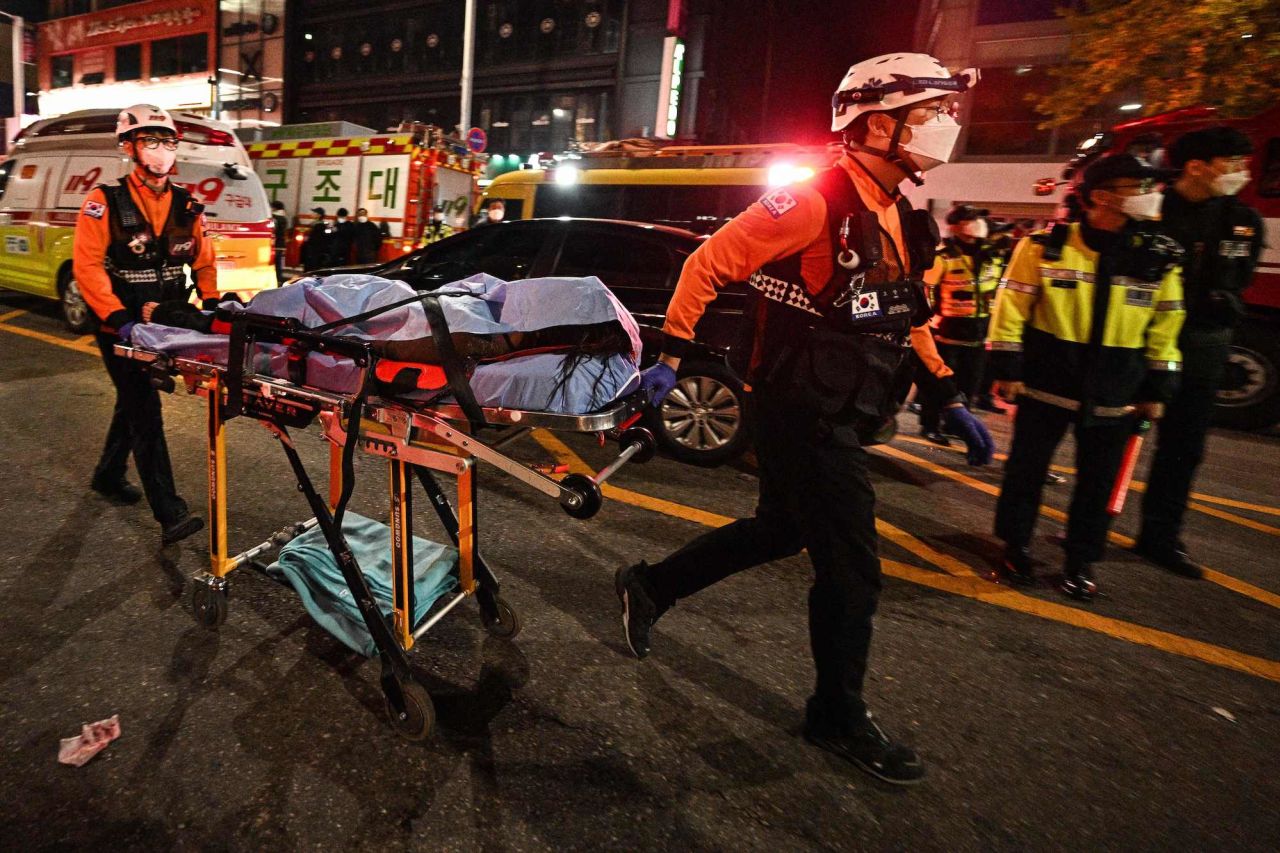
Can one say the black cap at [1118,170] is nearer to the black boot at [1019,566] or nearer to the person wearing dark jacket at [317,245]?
the black boot at [1019,566]

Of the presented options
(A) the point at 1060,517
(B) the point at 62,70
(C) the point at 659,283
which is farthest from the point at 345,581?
(B) the point at 62,70

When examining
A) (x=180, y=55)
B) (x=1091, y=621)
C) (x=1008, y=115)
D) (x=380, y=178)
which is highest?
(x=180, y=55)

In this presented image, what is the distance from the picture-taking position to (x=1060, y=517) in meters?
4.62

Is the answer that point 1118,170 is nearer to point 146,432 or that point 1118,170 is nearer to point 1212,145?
point 1212,145

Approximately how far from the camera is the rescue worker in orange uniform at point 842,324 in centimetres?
205

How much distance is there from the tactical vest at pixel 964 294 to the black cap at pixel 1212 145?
2.32 m

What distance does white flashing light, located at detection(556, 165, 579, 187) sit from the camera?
706cm

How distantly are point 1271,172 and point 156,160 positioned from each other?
10.0 meters

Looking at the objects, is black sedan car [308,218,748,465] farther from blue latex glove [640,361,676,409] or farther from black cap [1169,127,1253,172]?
blue latex glove [640,361,676,409]

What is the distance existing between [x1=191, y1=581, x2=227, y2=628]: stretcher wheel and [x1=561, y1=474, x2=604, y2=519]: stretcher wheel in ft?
5.09

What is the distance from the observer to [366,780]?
1996 millimetres

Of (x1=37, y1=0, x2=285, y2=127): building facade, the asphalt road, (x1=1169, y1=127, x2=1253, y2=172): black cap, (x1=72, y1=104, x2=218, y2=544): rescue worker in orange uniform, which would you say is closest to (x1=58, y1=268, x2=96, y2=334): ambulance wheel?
the asphalt road

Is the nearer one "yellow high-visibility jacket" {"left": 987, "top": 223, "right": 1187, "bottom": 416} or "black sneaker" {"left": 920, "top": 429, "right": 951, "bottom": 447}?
"yellow high-visibility jacket" {"left": 987, "top": 223, "right": 1187, "bottom": 416}

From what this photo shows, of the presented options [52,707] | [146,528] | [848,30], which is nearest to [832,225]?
[52,707]
